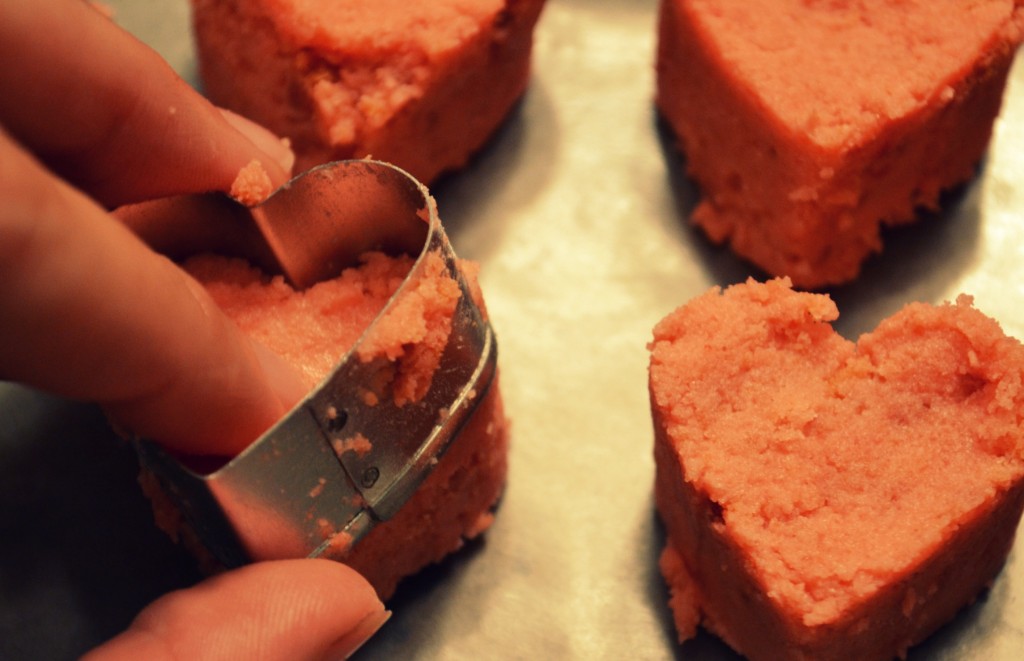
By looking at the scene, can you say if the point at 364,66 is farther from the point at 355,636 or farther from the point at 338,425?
the point at 355,636

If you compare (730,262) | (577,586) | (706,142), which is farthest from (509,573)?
(706,142)

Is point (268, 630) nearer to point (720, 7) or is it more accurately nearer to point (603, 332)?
point (603, 332)

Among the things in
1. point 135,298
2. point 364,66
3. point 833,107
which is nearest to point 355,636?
point 135,298

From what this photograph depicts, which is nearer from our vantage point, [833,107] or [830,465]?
[830,465]

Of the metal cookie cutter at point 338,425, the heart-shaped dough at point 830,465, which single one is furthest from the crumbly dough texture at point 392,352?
the heart-shaped dough at point 830,465

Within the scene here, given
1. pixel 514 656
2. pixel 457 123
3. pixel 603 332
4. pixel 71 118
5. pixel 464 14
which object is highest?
pixel 71 118
